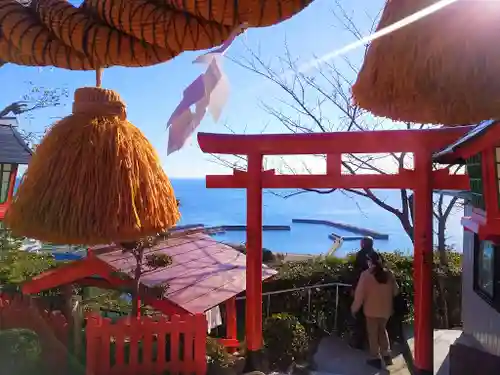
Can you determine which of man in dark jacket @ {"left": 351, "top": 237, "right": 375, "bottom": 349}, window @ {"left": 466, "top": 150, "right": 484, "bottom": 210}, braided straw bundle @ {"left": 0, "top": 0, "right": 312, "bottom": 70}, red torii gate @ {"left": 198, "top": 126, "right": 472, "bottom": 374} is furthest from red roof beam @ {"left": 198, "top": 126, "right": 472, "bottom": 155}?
braided straw bundle @ {"left": 0, "top": 0, "right": 312, "bottom": 70}

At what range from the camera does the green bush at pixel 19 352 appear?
3637 mm

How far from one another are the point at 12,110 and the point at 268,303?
4.79 metres

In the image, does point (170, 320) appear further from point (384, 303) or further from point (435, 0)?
point (435, 0)

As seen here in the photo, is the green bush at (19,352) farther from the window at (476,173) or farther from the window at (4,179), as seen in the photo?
the window at (476,173)

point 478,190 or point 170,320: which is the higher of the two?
point 478,190

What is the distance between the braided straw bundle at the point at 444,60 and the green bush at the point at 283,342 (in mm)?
4450

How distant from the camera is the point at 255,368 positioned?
408 cm

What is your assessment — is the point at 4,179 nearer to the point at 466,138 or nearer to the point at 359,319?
the point at 466,138

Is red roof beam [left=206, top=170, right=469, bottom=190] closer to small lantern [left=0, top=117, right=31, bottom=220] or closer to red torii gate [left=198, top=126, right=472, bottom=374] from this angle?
red torii gate [left=198, top=126, right=472, bottom=374]

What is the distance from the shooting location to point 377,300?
4254 millimetres

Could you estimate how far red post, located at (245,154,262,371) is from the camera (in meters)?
3.09

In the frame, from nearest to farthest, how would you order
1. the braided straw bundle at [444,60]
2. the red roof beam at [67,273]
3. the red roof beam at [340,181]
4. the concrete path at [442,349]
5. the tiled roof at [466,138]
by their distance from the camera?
the braided straw bundle at [444,60] → the tiled roof at [466,138] → the red roof beam at [340,181] → the concrete path at [442,349] → the red roof beam at [67,273]

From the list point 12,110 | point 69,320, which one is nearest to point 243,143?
point 69,320

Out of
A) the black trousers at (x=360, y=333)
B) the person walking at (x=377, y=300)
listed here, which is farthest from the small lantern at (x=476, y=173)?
the black trousers at (x=360, y=333)
